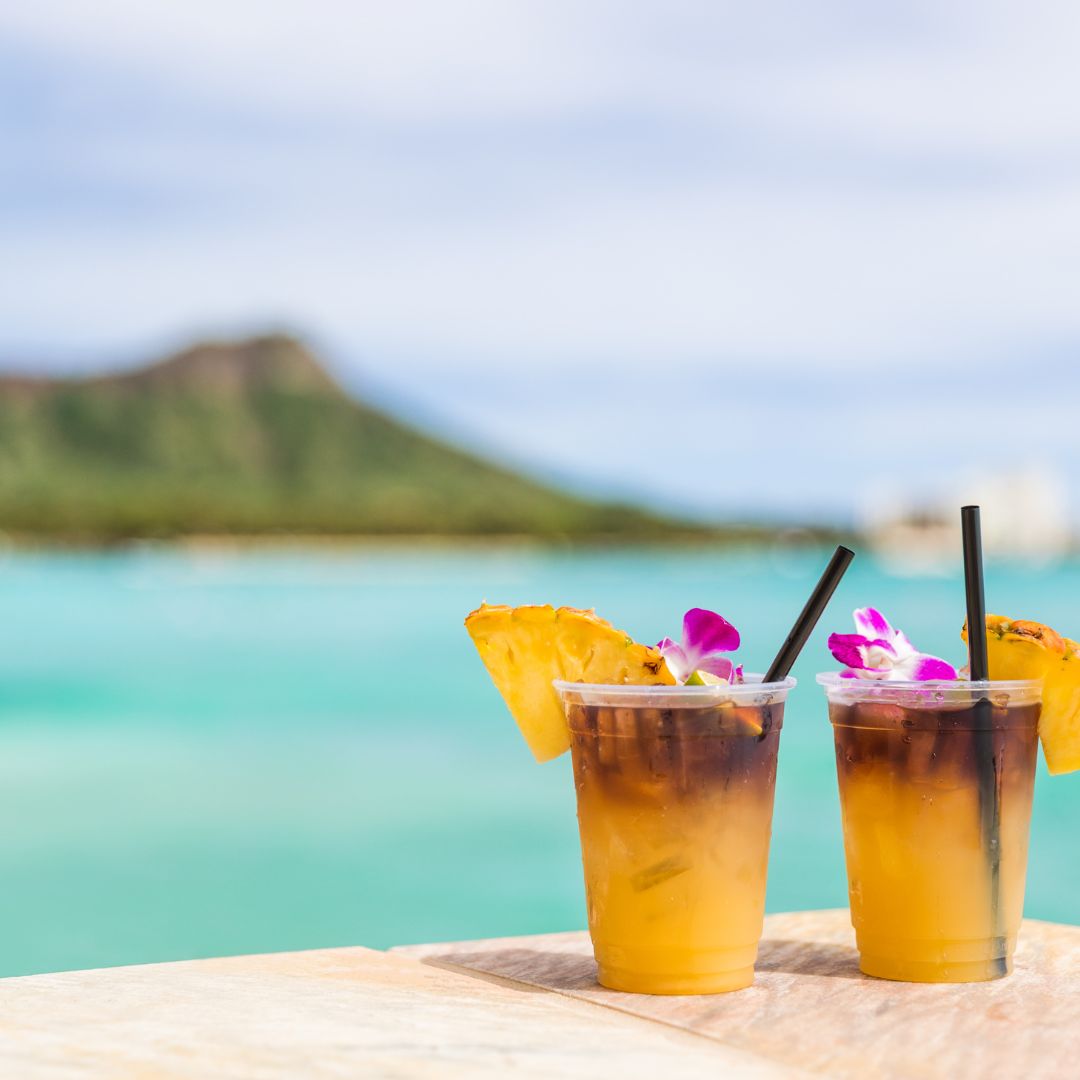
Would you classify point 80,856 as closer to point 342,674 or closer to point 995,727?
point 995,727

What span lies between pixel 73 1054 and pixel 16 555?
279 ft

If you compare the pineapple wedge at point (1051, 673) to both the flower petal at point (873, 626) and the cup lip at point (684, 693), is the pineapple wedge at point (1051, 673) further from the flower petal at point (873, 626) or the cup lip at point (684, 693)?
the cup lip at point (684, 693)

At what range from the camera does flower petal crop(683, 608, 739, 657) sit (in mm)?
1630

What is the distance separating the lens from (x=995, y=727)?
1677 mm

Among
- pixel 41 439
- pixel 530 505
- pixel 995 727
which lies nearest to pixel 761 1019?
pixel 995 727

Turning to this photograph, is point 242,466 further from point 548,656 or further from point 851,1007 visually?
point 851,1007

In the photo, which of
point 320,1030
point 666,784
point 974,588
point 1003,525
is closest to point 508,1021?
point 320,1030

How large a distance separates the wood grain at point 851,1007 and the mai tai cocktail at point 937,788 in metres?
0.05

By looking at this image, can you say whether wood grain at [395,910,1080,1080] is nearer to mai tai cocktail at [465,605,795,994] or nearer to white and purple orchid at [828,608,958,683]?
mai tai cocktail at [465,605,795,994]

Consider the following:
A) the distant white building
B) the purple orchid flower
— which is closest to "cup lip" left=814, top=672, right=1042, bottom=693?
the purple orchid flower

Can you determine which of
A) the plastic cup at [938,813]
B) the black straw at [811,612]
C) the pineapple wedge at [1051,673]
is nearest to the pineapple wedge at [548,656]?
the black straw at [811,612]

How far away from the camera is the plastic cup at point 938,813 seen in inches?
65.8

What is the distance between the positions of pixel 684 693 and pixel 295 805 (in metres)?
10.7

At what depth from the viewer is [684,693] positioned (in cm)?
160
